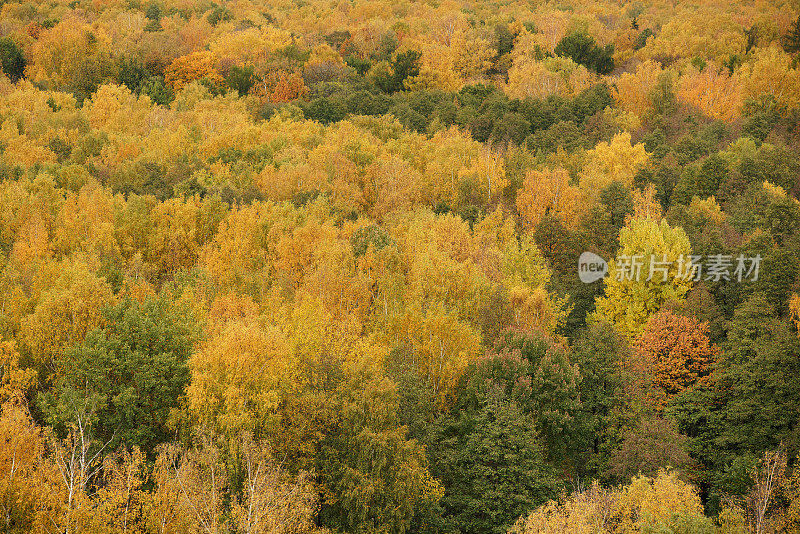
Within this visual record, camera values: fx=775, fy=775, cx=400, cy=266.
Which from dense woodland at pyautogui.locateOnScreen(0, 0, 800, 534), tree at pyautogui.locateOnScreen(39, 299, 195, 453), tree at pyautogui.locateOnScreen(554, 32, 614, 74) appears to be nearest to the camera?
dense woodland at pyautogui.locateOnScreen(0, 0, 800, 534)

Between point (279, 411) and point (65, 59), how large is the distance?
289 feet

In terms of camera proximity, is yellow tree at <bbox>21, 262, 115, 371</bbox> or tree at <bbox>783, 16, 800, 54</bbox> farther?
tree at <bbox>783, 16, 800, 54</bbox>

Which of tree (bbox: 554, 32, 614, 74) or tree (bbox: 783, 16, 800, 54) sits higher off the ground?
tree (bbox: 783, 16, 800, 54)

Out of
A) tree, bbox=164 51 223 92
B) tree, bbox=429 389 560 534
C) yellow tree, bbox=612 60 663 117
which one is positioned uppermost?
yellow tree, bbox=612 60 663 117

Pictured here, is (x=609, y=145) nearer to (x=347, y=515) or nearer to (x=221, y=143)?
(x=221, y=143)

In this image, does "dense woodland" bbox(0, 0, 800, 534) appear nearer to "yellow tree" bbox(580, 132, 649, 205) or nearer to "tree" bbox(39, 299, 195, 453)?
"tree" bbox(39, 299, 195, 453)

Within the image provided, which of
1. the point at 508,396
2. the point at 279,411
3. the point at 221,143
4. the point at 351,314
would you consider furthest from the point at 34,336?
the point at 221,143

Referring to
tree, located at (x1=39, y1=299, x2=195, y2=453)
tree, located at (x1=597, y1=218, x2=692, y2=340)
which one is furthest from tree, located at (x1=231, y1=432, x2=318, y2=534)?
tree, located at (x1=597, y1=218, x2=692, y2=340)

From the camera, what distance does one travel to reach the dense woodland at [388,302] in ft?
115

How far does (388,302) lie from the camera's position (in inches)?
2072

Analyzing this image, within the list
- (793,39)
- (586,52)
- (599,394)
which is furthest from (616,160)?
(793,39)

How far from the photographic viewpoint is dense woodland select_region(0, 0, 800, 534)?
115 ft

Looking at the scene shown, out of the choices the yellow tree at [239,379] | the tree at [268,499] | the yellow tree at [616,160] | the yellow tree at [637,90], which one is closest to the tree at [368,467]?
the tree at [268,499]

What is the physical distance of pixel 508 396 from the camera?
43.7 m
